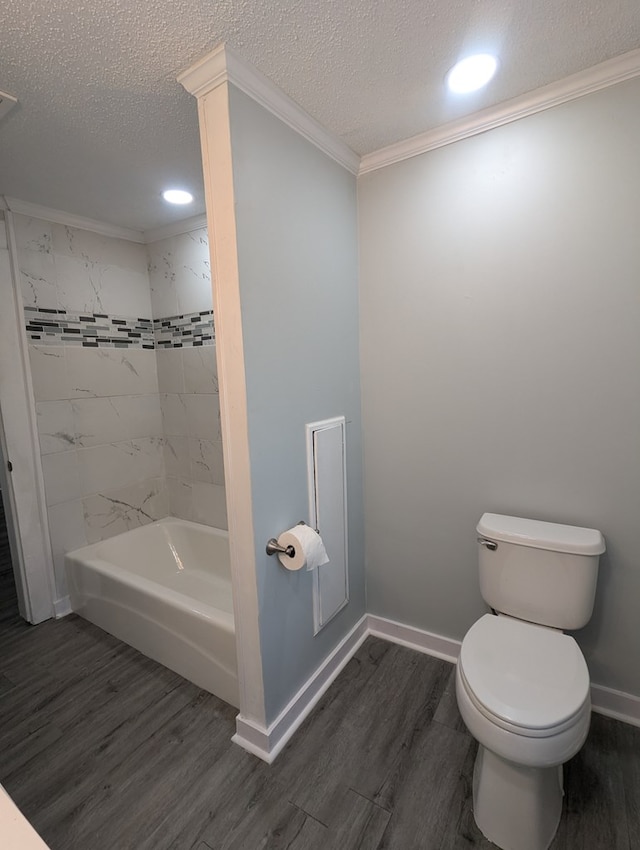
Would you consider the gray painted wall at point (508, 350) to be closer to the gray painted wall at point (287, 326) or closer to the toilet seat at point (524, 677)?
the gray painted wall at point (287, 326)

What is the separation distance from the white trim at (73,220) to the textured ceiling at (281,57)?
21.3 inches

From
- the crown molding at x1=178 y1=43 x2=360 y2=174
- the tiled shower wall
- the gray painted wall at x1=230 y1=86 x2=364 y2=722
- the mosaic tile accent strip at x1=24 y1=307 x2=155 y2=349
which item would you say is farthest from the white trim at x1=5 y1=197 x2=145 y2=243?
the gray painted wall at x1=230 y1=86 x2=364 y2=722

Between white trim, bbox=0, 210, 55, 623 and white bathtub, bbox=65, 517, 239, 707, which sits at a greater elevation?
white trim, bbox=0, 210, 55, 623

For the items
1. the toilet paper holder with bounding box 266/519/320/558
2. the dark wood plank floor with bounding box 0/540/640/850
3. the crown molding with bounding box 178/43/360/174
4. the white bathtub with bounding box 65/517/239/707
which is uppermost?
the crown molding with bounding box 178/43/360/174

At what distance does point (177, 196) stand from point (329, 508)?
1.81m

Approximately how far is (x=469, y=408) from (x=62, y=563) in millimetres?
2471

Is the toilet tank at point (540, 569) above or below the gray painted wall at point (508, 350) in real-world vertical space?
below

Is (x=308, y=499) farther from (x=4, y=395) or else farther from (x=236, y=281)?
(x=4, y=395)

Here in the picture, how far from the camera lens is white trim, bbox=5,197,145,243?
6.84 ft

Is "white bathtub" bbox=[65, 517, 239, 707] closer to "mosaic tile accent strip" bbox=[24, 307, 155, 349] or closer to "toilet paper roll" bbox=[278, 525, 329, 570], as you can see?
"toilet paper roll" bbox=[278, 525, 329, 570]

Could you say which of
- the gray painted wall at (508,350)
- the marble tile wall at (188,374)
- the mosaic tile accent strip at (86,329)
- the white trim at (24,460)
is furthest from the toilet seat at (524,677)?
the mosaic tile accent strip at (86,329)

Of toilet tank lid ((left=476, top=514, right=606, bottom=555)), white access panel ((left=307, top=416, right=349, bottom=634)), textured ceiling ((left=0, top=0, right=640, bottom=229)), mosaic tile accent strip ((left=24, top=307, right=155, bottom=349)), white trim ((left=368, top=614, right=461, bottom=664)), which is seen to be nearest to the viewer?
textured ceiling ((left=0, top=0, right=640, bottom=229))

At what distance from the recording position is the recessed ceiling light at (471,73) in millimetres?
1228

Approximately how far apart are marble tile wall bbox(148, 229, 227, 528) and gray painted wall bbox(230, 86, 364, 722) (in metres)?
1.04
